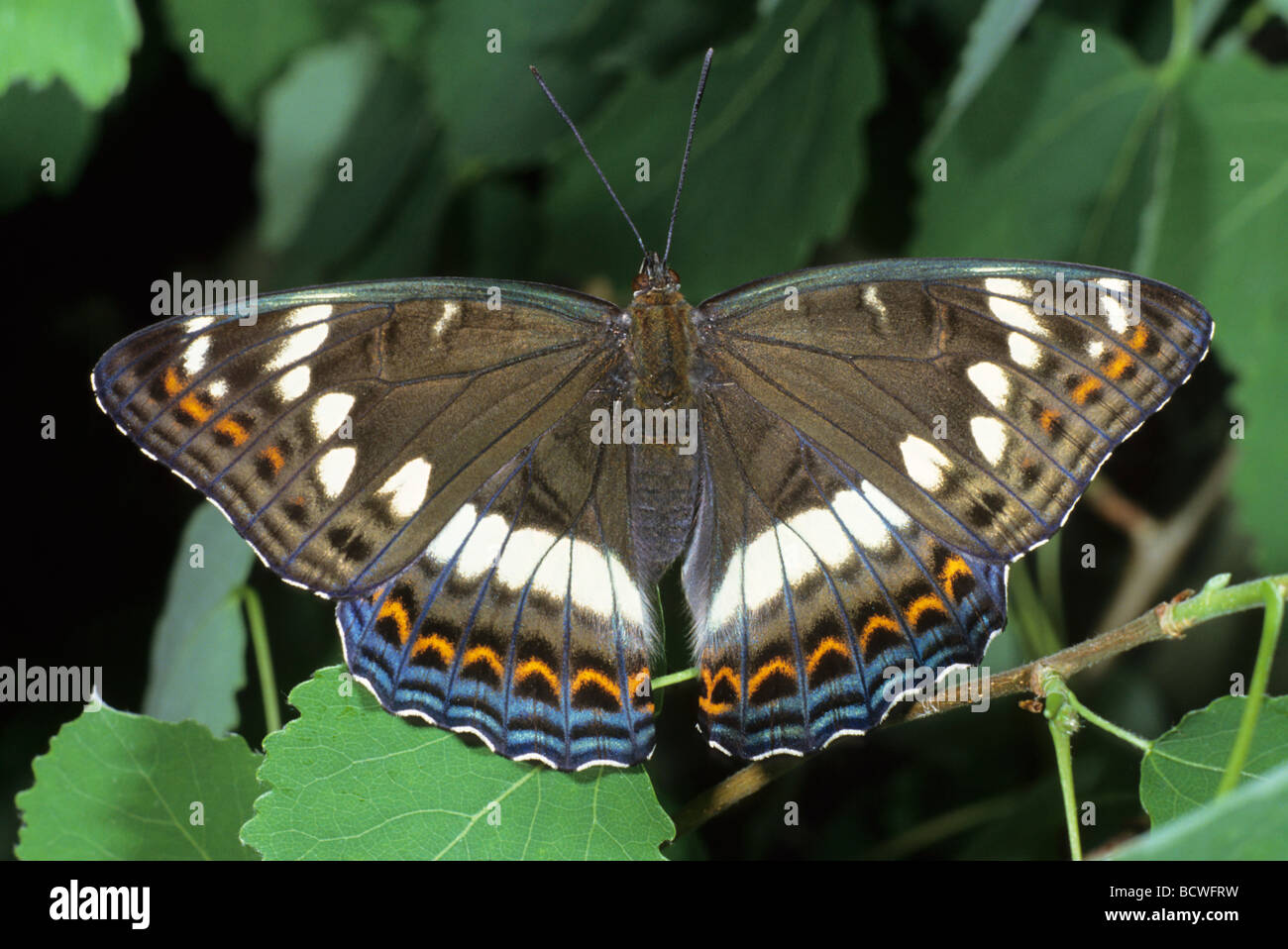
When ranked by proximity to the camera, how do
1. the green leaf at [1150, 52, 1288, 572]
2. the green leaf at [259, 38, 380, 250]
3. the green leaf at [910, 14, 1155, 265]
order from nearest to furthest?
the green leaf at [1150, 52, 1288, 572] → the green leaf at [910, 14, 1155, 265] → the green leaf at [259, 38, 380, 250]

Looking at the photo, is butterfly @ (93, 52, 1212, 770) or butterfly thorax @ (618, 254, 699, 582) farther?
butterfly thorax @ (618, 254, 699, 582)

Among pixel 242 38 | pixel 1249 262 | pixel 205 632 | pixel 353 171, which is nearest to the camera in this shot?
pixel 205 632

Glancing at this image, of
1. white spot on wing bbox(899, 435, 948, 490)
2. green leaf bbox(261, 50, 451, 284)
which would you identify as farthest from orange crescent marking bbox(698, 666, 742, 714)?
green leaf bbox(261, 50, 451, 284)

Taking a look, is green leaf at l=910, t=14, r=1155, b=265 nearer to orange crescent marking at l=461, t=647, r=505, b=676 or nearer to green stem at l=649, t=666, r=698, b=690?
green stem at l=649, t=666, r=698, b=690

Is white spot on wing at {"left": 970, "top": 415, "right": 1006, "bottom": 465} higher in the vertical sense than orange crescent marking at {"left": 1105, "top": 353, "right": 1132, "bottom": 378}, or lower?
lower

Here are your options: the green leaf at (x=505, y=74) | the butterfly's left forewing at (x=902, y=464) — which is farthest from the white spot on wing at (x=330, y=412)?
the green leaf at (x=505, y=74)

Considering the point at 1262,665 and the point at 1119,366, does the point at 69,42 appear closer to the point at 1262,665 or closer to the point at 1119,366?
the point at 1119,366

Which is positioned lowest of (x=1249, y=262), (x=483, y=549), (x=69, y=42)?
(x=483, y=549)

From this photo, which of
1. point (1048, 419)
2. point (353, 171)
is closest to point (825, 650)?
point (1048, 419)

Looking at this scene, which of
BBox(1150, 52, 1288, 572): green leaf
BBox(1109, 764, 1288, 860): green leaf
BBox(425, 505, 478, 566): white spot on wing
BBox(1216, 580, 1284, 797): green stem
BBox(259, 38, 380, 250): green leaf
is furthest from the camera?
BBox(259, 38, 380, 250): green leaf
